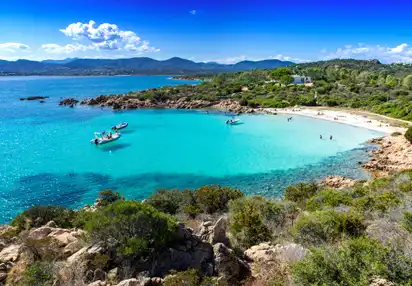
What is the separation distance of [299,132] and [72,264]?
3961cm

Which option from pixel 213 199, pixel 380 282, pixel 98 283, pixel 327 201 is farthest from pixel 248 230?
pixel 213 199

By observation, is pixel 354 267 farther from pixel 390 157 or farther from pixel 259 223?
pixel 390 157

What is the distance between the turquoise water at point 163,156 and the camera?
23141 millimetres

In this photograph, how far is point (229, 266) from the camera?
23.6 feet

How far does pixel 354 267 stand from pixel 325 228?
11.3 ft

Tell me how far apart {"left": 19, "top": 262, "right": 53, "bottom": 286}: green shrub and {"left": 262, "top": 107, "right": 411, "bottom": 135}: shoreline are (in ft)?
143

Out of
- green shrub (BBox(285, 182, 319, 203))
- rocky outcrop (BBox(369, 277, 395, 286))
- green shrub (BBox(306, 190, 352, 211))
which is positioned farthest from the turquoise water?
rocky outcrop (BBox(369, 277, 395, 286))

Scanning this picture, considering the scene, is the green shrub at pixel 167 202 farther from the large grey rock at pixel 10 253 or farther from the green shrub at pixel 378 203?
the green shrub at pixel 378 203

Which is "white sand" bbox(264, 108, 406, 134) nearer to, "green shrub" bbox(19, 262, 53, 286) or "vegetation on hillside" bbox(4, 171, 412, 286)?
"vegetation on hillside" bbox(4, 171, 412, 286)

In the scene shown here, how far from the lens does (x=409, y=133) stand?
3212cm

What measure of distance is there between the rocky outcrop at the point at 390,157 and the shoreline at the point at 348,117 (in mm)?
7462

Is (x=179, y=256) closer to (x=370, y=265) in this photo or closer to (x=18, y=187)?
(x=370, y=265)

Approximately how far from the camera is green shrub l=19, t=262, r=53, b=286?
6066 mm

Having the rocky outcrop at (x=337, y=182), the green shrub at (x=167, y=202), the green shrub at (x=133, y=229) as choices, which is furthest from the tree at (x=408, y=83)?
the green shrub at (x=133, y=229)
